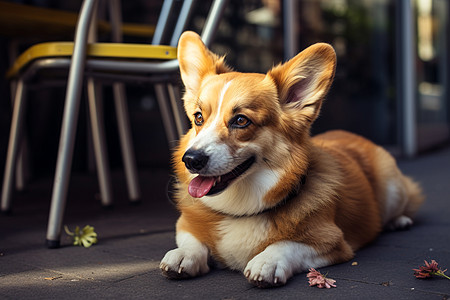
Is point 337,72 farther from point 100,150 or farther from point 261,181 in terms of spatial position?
point 261,181

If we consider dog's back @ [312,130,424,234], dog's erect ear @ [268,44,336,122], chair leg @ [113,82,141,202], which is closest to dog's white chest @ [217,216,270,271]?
dog's erect ear @ [268,44,336,122]

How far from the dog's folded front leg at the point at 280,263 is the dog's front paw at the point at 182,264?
0.18 meters

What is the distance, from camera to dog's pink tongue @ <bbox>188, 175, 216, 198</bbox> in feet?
5.82

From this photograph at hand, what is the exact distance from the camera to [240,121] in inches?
71.9

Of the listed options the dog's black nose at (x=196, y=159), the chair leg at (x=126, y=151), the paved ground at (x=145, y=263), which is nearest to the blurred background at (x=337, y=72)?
the chair leg at (x=126, y=151)

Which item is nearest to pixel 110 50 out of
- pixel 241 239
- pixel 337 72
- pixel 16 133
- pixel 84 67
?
pixel 84 67

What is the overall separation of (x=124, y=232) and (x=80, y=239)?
0.27 m

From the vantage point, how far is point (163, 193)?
3551mm

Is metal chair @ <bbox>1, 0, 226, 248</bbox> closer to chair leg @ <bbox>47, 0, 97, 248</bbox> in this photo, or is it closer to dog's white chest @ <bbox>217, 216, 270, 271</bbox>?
chair leg @ <bbox>47, 0, 97, 248</bbox>

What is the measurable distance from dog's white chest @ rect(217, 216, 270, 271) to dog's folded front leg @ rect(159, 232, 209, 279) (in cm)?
7

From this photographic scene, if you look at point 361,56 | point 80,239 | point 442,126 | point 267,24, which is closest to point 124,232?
point 80,239

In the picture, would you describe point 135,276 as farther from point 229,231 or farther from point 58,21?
point 58,21

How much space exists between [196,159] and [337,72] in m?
3.55

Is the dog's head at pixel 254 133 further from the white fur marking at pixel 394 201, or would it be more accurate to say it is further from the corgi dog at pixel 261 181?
the white fur marking at pixel 394 201
